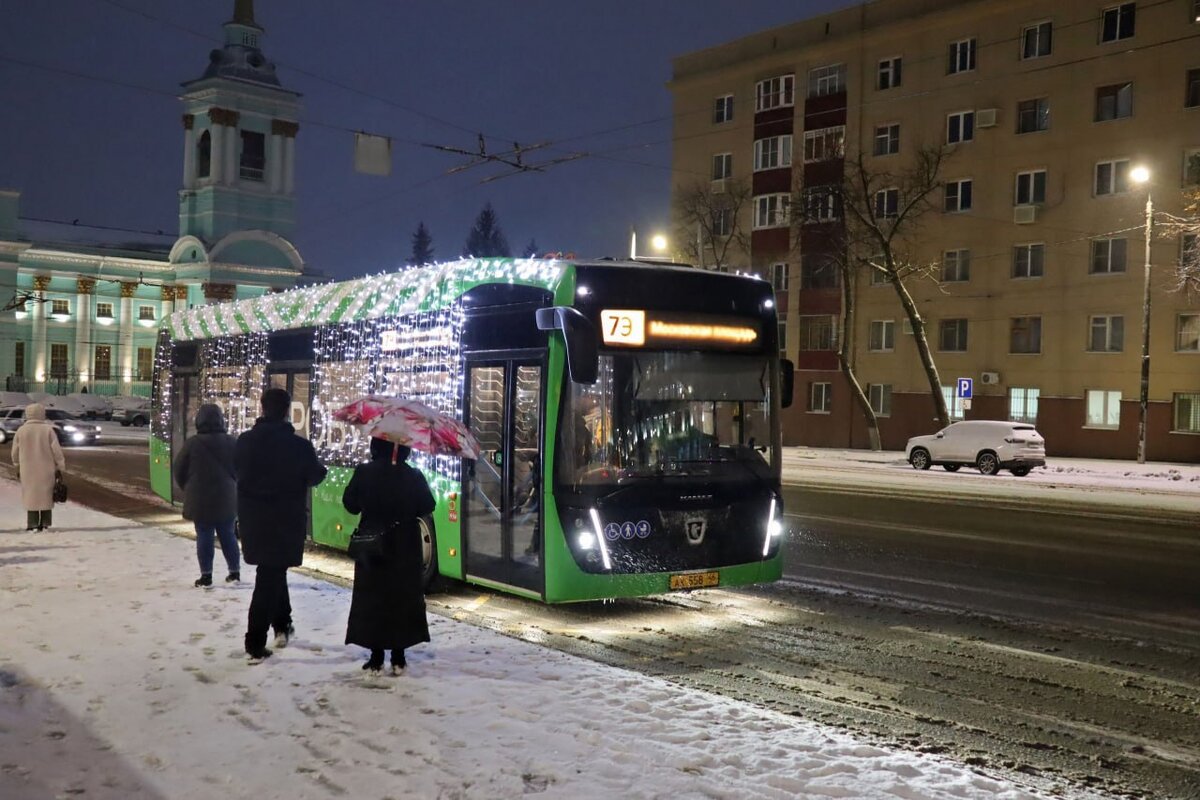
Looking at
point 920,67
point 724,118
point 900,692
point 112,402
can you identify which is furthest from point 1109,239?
point 112,402

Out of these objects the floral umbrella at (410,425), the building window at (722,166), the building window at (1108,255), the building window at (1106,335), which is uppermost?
the building window at (722,166)

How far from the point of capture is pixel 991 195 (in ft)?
145

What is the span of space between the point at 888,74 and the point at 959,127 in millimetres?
4444

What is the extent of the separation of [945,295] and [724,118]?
1475 cm

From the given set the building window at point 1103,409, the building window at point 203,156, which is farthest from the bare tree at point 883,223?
the building window at point 203,156

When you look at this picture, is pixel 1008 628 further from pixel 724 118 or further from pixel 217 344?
pixel 724 118

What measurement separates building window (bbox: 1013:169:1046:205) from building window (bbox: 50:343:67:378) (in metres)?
64.4

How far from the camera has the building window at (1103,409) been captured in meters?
41.1

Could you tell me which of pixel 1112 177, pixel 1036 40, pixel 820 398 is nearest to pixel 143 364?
pixel 820 398

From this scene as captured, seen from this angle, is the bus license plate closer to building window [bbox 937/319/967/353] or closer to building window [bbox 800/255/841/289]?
building window [bbox 937/319/967/353]

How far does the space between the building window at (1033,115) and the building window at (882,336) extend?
30.4 ft

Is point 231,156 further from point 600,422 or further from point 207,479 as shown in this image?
point 600,422

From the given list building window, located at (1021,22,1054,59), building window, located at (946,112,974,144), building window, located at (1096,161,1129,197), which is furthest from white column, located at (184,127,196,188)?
building window, located at (1096,161,1129,197)

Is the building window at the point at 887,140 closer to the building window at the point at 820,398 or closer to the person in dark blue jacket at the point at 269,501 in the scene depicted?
the building window at the point at 820,398
